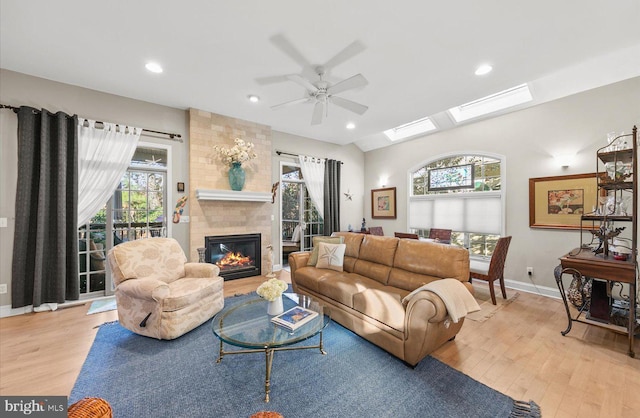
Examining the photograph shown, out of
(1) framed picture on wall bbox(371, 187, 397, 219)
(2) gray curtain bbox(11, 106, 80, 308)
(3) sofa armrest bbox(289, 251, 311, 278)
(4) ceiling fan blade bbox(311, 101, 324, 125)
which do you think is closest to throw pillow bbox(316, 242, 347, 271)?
(3) sofa armrest bbox(289, 251, 311, 278)

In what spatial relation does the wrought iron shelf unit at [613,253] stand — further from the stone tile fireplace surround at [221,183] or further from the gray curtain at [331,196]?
the stone tile fireplace surround at [221,183]

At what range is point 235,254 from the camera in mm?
4863

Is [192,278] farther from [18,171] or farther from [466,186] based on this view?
[466,186]

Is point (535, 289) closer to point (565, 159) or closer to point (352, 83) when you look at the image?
point (565, 159)

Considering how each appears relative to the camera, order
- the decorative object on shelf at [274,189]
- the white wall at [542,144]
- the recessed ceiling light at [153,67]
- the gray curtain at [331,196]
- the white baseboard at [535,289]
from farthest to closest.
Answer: the gray curtain at [331,196] < the decorative object on shelf at [274,189] < the white baseboard at [535,289] < the white wall at [542,144] < the recessed ceiling light at [153,67]

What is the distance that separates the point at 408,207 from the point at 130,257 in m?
5.15

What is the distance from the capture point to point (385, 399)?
1.79m

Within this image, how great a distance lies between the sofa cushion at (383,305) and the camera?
219 centimetres

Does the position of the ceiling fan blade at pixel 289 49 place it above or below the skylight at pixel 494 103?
below

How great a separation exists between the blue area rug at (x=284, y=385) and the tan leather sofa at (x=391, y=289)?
0.75 feet

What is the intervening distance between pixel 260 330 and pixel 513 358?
225cm

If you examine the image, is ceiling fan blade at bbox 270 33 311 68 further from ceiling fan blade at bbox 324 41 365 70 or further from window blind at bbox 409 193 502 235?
window blind at bbox 409 193 502 235

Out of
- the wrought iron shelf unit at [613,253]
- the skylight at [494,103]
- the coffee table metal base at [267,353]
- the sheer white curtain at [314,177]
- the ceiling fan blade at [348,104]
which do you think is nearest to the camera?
the coffee table metal base at [267,353]

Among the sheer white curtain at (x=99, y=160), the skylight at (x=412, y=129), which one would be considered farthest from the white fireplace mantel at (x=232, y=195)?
the skylight at (x=412, y=129)
